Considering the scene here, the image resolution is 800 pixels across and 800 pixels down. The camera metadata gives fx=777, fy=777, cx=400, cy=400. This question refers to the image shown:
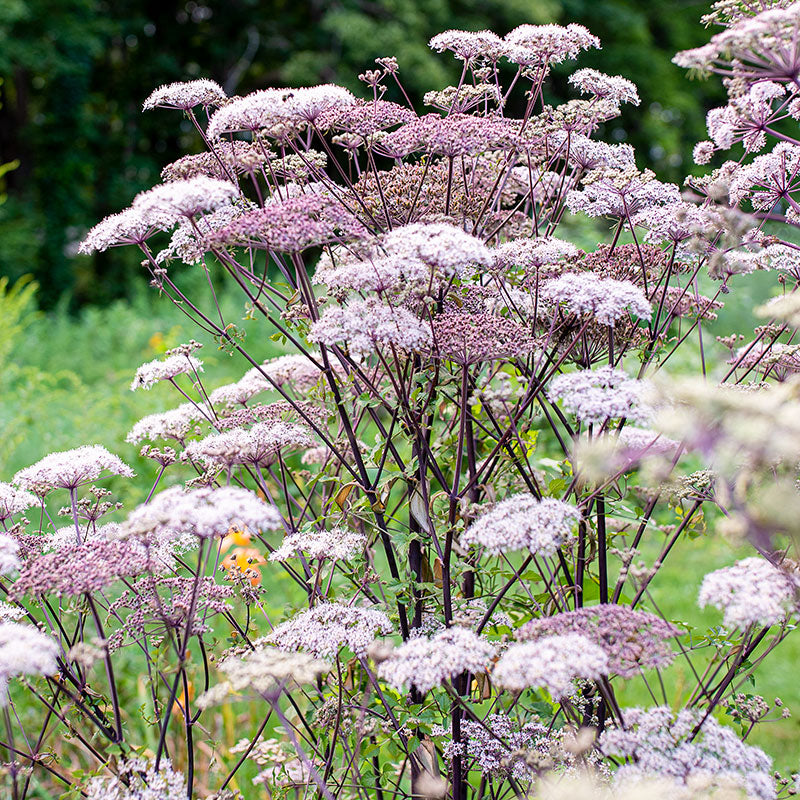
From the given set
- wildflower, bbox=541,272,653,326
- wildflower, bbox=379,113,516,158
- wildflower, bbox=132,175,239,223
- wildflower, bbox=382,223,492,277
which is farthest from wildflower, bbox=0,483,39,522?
wildflower, bbox=541,272,653,326

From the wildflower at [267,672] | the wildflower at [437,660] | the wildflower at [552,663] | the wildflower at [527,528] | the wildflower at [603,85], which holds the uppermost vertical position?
the wildflower at [603,85]

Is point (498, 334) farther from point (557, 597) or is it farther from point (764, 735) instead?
point (764, 735)

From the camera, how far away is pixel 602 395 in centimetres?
171

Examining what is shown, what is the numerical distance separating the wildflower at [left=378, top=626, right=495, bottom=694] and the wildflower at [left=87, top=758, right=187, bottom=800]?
0.57 m

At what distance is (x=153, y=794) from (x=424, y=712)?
666 mm

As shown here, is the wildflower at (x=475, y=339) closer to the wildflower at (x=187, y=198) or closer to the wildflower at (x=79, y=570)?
the wildflower at (x=187, y=198)

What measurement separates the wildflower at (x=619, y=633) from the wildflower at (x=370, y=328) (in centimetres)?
70

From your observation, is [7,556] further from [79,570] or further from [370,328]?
[370,328]

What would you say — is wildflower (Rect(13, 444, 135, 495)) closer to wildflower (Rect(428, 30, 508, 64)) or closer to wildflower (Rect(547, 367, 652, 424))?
wildflower (Rect(547, 367, 652, 424))

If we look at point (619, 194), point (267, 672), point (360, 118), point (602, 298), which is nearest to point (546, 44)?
point (619, 194)

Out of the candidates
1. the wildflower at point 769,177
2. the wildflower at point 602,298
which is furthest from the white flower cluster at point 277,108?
the wildflower at point 769,177

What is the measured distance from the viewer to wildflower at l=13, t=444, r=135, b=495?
82.4 inches

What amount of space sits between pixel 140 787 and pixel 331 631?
1.96ft

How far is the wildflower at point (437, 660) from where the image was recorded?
154 centimetres
